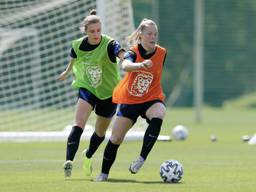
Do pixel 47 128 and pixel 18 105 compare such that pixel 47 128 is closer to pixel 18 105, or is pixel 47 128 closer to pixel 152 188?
pixel 18 105

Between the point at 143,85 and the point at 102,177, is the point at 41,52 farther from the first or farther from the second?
the point at 102,177

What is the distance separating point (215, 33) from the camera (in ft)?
129

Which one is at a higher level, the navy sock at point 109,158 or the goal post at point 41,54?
the navy sock at point 109,158

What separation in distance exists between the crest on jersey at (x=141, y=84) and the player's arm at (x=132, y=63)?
23cm

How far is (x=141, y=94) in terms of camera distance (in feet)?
36.1

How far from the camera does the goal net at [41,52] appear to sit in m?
19.5

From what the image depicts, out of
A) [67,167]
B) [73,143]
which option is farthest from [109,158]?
[73,143]

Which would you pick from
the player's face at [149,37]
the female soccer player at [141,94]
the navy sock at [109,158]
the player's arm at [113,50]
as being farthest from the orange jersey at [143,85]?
the player's arm at [113,50]

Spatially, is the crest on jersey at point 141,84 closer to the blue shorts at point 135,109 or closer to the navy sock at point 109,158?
the blue shorts at point 135,109

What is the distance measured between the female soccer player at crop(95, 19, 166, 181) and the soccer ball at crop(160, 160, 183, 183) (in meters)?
0.33

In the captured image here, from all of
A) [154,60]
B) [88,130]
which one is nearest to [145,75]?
[154,60]

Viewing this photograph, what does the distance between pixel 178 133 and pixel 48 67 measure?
3901mm

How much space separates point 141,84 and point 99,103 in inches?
36.6

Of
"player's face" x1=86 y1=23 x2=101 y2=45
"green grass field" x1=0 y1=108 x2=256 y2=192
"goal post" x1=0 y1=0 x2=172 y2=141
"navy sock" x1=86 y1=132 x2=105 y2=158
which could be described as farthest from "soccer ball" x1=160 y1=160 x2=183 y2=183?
"goal post" x1=0 y1=0 x2=172 y2=141
